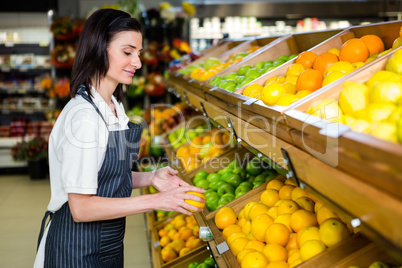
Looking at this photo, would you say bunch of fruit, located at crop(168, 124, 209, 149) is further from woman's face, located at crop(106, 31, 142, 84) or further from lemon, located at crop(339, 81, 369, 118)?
lemon, located at crop(339, 81, 369, 118)

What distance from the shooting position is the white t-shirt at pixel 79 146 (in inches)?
51.3

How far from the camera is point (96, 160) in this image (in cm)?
134

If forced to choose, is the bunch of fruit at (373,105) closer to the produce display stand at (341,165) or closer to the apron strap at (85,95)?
the produce display stand at (341,165)

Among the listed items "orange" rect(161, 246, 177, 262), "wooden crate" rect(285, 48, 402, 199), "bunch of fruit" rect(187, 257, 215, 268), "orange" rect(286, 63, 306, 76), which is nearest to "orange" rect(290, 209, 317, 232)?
"wooden crate" rect(285, 48, 402, 199)

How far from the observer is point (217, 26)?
7.62m

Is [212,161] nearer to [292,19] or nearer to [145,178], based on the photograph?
[145,178]

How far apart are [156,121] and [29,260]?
84.8 inches

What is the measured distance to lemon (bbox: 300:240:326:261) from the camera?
127cm

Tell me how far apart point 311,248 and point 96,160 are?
2.33 ft

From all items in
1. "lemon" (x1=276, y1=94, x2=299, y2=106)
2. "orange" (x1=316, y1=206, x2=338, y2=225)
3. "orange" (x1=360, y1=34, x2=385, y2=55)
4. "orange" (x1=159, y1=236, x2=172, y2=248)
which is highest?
"orange" (x1=360, y1=34, x2=385, y2=55)

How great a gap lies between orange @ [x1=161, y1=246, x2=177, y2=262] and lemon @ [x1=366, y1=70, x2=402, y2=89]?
6.04ft

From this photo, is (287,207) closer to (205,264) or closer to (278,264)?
(278,264)

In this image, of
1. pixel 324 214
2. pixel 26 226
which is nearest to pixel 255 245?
pixel 324 214

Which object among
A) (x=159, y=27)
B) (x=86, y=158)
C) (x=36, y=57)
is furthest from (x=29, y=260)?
(x=36, y=57)
